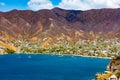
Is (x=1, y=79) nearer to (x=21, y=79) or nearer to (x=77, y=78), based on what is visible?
(x=21, y=79)

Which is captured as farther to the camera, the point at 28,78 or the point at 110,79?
the point at 28,78

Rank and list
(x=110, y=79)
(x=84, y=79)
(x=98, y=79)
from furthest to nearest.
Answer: (x=84, y=79), (x=98, y=79), (x=110, y=79)

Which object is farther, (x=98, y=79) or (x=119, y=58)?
(x=119, y=58)

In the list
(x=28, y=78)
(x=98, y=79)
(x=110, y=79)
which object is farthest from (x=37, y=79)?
(x=110, y=79)

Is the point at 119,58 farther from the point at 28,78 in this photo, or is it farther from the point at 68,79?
the point at 28,78

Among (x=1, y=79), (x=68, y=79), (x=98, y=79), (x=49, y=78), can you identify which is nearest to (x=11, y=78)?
(x=1, y=79)

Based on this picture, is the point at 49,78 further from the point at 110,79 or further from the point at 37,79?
the point at 110,79

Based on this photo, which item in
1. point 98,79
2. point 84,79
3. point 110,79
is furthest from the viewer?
point 84,79
